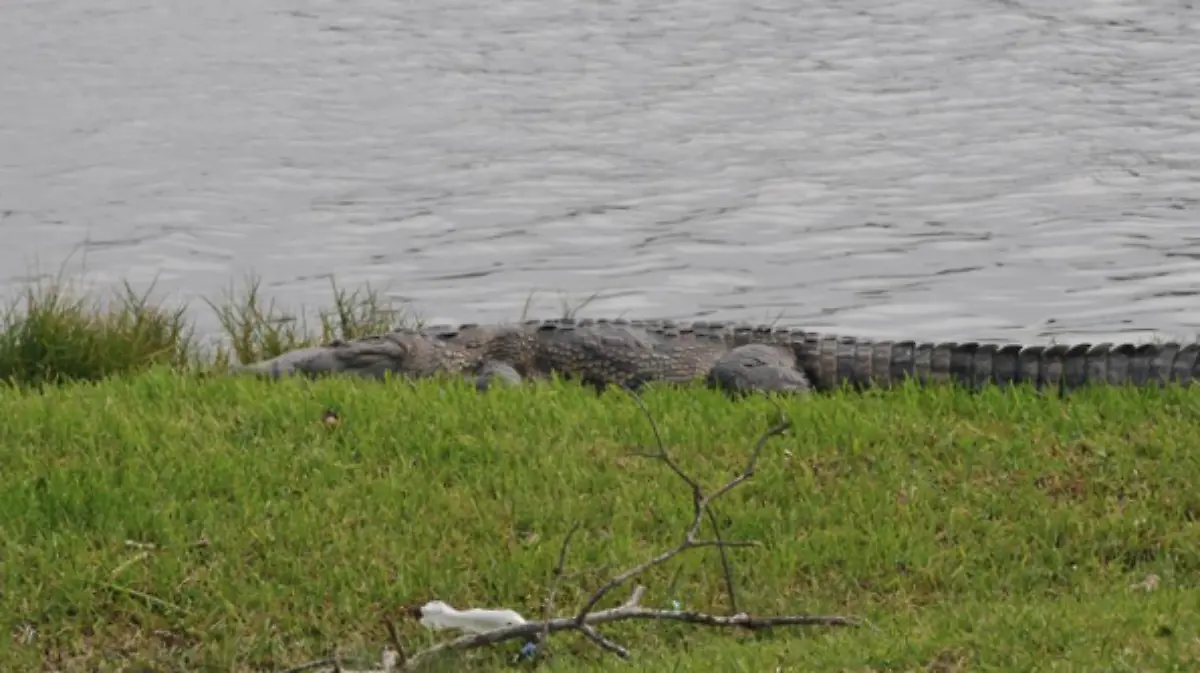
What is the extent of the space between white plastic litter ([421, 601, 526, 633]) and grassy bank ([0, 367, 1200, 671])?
0.37 ft

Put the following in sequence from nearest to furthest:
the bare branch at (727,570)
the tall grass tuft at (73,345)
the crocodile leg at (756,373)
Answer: the bare branch at (727,570) < the crocodile leg at (756,373) < the tall grass tuft at (73,345)

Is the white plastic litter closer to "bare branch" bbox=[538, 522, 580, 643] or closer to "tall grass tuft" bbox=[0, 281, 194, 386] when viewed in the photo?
"bare branch" bbox=[538, 522, 580, 643]

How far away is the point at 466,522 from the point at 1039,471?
2.22m

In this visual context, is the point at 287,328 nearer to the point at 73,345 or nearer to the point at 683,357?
the point at 73,345

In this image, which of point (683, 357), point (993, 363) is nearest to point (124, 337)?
point (683, 357)

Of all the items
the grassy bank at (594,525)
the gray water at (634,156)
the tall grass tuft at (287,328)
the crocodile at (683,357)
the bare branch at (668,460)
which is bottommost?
the gray water at (634,156)

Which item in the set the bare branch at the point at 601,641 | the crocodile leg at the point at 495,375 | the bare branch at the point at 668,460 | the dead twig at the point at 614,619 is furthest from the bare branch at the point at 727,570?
the crocodile leg at the point at 495,375

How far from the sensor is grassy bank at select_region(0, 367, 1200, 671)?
632 cm

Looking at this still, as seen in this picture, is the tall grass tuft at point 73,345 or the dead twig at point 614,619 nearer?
the dead twig at point 614,619

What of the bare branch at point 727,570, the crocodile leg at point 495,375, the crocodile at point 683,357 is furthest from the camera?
the crocodile leg at point 495,375

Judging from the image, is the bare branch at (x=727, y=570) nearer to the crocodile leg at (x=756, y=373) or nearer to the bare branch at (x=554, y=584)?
the bare branch at (x=554, y=584)

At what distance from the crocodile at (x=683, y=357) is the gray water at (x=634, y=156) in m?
3.57

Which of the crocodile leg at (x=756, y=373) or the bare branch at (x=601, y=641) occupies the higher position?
the bare branch at (x=601, y=641)

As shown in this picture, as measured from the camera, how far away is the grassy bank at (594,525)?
632 centimetres
